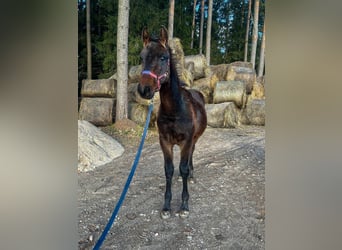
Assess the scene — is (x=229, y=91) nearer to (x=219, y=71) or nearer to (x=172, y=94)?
(x=219, y=71)

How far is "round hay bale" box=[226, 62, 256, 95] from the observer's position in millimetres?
1449

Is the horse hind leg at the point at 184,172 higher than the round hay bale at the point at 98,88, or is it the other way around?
the round hay bale at the point at 98,88

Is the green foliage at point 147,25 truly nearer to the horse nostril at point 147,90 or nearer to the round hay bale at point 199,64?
the round hay bale at point 199,64

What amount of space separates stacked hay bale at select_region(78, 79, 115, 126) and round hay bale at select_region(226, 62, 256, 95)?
709mm

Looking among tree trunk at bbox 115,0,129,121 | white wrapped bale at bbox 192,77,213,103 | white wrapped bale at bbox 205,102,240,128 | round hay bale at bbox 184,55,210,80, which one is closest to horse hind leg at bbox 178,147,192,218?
white wrapped bale at bbox 205,102,240,128

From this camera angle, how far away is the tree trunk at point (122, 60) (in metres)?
1.33

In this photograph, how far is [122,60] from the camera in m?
1.48

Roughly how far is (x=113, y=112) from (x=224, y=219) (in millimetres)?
1007

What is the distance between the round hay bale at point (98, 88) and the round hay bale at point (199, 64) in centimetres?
52

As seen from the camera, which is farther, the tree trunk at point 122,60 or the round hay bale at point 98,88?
the tree trunk at point 122,60

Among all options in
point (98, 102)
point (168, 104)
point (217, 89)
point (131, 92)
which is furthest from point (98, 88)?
point (217, 89)

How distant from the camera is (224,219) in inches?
34.2

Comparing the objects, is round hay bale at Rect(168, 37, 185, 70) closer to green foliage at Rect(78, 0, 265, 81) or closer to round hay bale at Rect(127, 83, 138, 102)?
green foliage at Rect(78, 0, 265, 81)

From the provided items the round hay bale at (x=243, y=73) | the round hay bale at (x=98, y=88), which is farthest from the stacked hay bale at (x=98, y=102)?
the round hay bale at (x=243, y=73)
